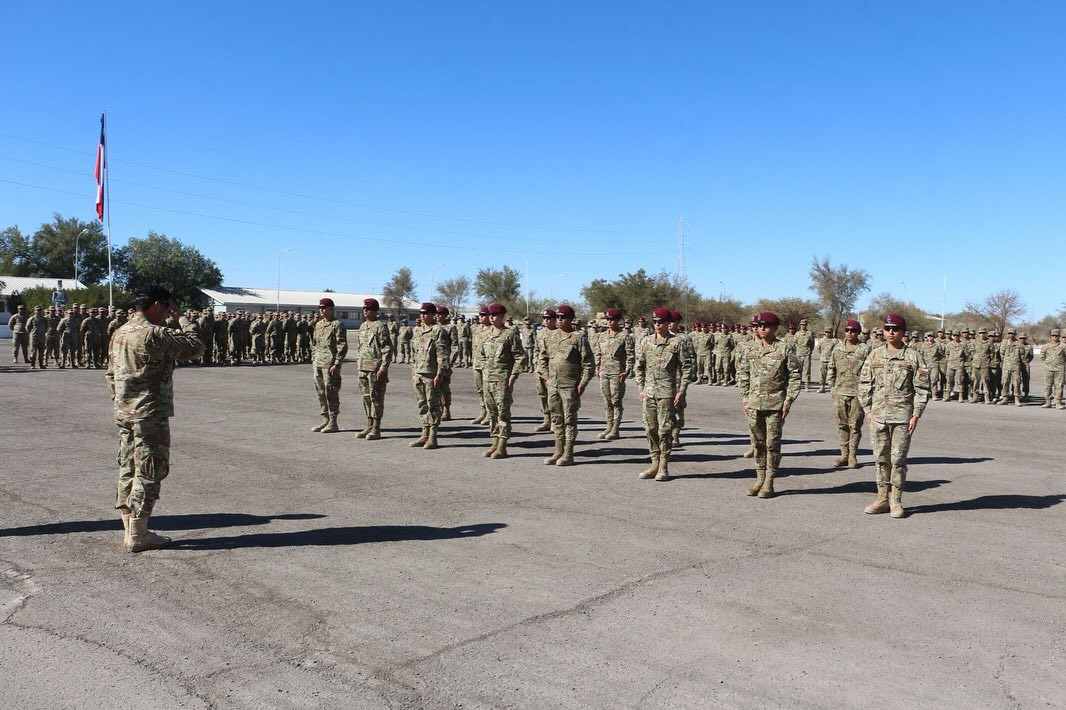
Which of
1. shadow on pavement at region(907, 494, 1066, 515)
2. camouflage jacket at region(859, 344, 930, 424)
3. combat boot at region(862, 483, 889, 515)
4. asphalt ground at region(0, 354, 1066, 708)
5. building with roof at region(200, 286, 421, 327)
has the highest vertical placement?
building with roof at region(200, 286, 421, 327)

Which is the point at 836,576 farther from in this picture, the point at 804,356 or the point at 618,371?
the point at 804,356

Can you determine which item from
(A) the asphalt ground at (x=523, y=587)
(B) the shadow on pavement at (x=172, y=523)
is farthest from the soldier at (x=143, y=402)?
(B) the shadow on pavement at (x=172, y=523)

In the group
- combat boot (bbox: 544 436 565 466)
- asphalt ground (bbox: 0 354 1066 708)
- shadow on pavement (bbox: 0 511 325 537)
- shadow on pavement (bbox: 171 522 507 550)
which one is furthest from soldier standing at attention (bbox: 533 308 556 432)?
shadow on pavement (bbox: 0 511 325 537)

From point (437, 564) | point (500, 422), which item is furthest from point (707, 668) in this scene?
point (500, 422)

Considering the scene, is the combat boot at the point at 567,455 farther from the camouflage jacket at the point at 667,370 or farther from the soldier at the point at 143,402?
the soldier at the point at 143,402

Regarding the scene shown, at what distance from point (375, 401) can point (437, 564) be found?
21.6 ft

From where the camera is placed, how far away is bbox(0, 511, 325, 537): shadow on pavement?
22.0 ft

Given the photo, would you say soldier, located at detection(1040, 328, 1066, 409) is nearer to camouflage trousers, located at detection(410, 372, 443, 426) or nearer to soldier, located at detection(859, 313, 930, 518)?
soldier, located at detection(859, 313, 930, 518)

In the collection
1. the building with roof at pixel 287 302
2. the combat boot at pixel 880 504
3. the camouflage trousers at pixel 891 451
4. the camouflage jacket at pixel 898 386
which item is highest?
the building with roof at pixel 287 302

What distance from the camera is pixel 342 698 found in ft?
12.7

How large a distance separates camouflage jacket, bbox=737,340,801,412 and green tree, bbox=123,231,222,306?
8318cm

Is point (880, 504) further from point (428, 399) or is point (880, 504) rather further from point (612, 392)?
point (428, 399)

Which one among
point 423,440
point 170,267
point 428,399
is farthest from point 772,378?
point 170,267

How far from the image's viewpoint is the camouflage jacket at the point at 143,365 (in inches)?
243
